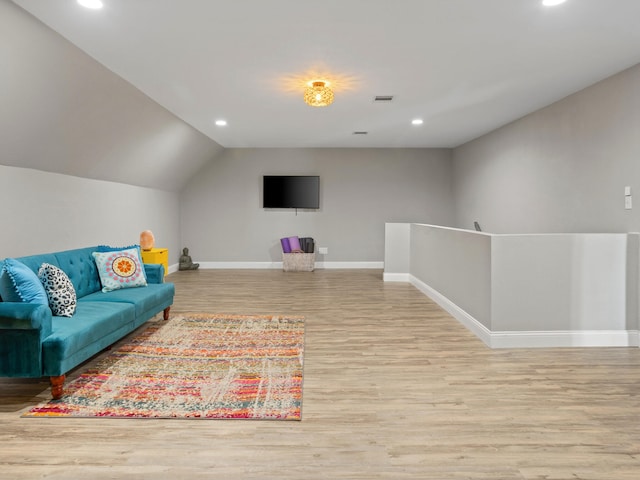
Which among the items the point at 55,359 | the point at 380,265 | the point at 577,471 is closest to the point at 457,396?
the point at 577,471

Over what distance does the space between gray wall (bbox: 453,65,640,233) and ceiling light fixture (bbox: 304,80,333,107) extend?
8.89 ft

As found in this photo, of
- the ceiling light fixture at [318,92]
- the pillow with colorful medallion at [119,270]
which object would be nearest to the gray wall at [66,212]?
the pillow with colorful medallion at [119,270]

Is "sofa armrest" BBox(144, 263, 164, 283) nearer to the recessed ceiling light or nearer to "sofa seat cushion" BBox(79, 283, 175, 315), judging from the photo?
"sofa seat cushion" BBox(79, 283, 175, 315)

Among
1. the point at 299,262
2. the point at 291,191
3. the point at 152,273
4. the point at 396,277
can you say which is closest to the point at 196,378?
the point at 152,273

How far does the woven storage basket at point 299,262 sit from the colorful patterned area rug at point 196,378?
4110 mm

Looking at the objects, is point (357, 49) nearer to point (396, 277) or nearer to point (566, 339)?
point (566, 339)

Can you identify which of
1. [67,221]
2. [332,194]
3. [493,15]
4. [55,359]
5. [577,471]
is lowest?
[577,471]

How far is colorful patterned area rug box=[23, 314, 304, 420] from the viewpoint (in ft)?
7.99

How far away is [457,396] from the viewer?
2.64m

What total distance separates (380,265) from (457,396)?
242 inches

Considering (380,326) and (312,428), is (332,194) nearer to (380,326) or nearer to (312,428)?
(380,326)

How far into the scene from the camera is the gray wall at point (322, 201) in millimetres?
8625

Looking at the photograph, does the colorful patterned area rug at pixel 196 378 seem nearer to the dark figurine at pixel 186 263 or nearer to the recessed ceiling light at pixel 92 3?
the recessed ceiling light at pixel 92 3

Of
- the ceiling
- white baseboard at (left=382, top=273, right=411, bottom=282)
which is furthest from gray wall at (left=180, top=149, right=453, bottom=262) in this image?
the ceiling
